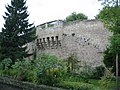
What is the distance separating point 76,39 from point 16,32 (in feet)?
19.2

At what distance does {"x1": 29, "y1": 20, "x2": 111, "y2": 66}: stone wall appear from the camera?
90.1 ft

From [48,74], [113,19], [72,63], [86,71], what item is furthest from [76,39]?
[48,74]

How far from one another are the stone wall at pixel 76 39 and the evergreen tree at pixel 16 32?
152 cm

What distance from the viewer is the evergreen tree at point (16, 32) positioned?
99.2ft

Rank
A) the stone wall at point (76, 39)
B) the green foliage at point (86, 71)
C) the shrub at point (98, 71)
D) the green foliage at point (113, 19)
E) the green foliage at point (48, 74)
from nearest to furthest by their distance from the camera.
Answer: the green foliage at point (48, 74)
the green foliage at point (113, 19)
the green foliage at point (86, 71)
the shrub at point (98, 71)
the stone wall at point (76, 39)

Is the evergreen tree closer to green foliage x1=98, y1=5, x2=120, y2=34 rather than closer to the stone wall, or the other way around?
the stone wall

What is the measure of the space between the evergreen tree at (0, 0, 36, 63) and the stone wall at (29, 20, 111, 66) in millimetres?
1522

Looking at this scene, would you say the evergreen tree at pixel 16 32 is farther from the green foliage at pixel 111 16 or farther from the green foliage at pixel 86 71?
the green foliage at pixel 111 16

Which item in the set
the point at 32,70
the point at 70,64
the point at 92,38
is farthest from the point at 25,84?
the point at 92,38

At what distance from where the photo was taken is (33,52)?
114 feet

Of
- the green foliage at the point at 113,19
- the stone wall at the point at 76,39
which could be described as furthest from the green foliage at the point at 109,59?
the green foliage at the point at 113,19

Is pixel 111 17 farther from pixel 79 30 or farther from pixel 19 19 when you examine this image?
pixel 19 19

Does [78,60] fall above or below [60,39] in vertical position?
below

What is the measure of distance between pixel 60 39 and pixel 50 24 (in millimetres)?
2456
